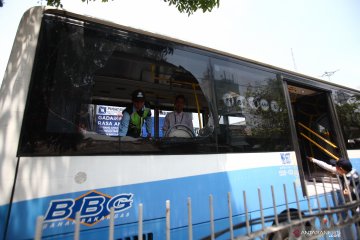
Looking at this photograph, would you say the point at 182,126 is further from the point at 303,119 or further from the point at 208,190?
the point at 303,119

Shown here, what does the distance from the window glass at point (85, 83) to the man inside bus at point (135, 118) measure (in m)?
0.11

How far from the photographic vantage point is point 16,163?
1499 millimetres

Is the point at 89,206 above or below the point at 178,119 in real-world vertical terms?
below

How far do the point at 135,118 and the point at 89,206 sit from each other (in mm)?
1106

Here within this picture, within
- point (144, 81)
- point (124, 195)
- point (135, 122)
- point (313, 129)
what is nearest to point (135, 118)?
point (135, 122)

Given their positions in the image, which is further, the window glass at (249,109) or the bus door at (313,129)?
the bus door at (313,129)

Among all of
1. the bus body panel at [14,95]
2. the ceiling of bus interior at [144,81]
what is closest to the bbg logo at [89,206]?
the bus body panel at [14,95]

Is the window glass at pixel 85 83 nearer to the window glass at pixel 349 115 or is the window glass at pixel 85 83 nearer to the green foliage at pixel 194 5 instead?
the green foliage at pixel 194 5

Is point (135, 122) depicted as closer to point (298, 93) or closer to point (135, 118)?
point (135, 118)

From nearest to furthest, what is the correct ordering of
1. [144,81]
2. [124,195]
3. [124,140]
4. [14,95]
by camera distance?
[14,95] → [124,195] → [124,140] → [144,81]

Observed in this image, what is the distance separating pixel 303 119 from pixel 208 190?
3.72 meters

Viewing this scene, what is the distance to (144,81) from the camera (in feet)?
10.5

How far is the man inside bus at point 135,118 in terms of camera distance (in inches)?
95.8

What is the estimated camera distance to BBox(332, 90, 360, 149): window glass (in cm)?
405
